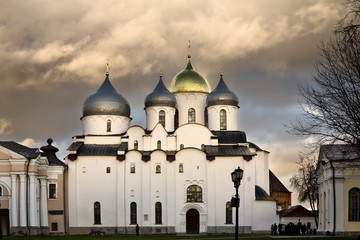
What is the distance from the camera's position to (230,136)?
7419 centimetres

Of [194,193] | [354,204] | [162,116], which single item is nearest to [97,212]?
[194,193]

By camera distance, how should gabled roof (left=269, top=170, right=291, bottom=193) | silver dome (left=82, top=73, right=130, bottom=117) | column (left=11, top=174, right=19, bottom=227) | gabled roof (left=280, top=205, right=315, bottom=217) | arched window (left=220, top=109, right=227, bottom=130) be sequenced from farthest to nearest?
gabled roof (left=269, top=170, right=291, bottom=193) → gabled roof (left=280, top=205, right=315, bottom=217) → arched window (left=220, top=109, right=227, bottom=130) → silver dome (left=82, top=73, right=130, bottom=117) → column (left=11, top=174, right=19, bottom=227)

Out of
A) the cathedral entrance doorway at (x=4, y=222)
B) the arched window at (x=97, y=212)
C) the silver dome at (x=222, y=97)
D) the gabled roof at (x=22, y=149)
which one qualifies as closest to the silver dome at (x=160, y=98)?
the silver dome at (x=222, y=97)

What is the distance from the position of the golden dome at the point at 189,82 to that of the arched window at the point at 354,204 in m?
26.1

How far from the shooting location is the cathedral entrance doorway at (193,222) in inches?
2763

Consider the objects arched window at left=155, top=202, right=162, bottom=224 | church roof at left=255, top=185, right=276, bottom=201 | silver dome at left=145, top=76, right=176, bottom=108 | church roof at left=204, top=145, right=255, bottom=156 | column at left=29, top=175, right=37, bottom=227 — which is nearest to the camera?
column at left=29, top=175, right=37, bottom=227

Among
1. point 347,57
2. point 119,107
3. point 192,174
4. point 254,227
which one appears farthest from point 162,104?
point 347,57

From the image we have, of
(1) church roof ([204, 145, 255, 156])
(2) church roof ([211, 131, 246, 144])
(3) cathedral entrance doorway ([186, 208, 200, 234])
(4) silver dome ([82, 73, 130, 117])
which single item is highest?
(4) silver dome ([82, 73, 130, 117])

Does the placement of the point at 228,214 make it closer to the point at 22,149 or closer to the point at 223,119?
the point at 223,119

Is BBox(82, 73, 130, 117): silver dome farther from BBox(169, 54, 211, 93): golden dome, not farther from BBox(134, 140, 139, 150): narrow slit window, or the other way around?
BBox(169, 54, 211, 93): golden dome

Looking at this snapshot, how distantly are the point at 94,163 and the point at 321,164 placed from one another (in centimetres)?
2233

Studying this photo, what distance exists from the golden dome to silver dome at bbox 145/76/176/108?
234 centimetres

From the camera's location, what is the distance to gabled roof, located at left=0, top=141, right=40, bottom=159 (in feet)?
209

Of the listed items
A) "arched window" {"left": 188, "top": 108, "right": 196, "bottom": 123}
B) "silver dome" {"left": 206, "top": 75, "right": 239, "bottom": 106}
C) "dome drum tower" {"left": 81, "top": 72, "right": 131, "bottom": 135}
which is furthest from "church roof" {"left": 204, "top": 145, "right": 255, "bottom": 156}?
"dome drum tower" {"left": 81, "top": 72, "right": 131, "bottom": 135}
